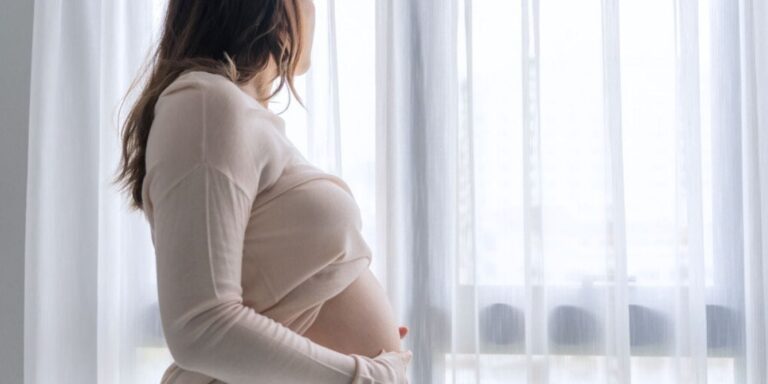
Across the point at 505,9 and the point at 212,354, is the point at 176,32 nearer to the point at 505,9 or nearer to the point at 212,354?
the point at 212,354

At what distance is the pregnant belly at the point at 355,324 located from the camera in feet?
3.17

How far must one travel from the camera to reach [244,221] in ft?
2.77

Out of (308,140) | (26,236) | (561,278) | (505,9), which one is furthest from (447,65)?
(26,236)

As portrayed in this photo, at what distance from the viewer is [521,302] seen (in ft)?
5.44

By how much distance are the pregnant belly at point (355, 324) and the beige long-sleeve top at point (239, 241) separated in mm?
32

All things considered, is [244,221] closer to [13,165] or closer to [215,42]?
[215,42]

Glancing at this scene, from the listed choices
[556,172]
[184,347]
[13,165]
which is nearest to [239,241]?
[184,347]

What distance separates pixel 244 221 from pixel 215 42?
0.23 m

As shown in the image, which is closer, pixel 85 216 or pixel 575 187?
pixel 575 187

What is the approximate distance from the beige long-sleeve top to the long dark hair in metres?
0.06

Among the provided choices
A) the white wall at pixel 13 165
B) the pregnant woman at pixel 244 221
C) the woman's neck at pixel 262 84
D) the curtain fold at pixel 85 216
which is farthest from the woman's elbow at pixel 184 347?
the white wall at pixel 13 165

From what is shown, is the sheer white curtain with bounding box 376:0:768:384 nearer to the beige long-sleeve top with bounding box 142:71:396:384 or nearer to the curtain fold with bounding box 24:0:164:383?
the curtain fold with bounding box 24:0:164:383

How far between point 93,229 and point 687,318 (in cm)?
129

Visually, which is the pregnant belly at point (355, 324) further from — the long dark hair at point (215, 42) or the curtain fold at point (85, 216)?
the curtain fold at point (85, 216)
